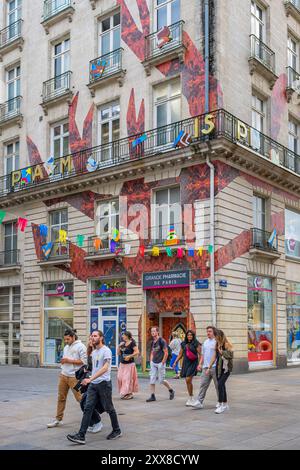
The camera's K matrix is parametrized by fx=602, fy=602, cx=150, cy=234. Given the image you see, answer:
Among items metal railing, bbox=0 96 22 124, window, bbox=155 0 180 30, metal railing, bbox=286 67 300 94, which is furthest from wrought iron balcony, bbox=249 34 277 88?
metal railing, bbox=0 96 22 124

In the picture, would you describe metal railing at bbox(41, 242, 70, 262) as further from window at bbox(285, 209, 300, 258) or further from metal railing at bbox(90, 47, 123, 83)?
window at bbox(285, 209, 300, 258)

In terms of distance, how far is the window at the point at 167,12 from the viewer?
→ 2433 centimetres

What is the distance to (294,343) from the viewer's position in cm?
2673

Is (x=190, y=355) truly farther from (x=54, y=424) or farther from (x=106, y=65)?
(x=106, y=65)

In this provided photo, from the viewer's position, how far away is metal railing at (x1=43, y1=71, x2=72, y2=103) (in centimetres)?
2843

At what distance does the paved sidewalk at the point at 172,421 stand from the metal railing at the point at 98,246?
8137 mm

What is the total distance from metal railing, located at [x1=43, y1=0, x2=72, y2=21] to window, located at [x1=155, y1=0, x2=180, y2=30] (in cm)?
615

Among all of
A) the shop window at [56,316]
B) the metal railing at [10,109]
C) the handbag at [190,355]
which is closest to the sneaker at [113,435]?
the handbag at [190,355]

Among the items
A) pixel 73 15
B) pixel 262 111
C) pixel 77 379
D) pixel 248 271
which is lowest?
pixel 77 379

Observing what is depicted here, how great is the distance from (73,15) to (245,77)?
9.59m

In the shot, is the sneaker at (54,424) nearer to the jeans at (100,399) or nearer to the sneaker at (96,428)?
the sneaker at (96,428)

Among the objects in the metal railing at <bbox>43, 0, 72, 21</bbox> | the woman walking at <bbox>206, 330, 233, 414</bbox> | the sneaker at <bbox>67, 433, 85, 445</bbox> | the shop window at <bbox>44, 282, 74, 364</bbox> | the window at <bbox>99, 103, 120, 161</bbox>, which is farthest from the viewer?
the metal railing at <bbox>43, 0, 72, 21</bbox>

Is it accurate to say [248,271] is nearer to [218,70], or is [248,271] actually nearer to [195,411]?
[218,70]

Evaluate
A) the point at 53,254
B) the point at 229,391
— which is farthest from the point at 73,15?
the point at 229,391
